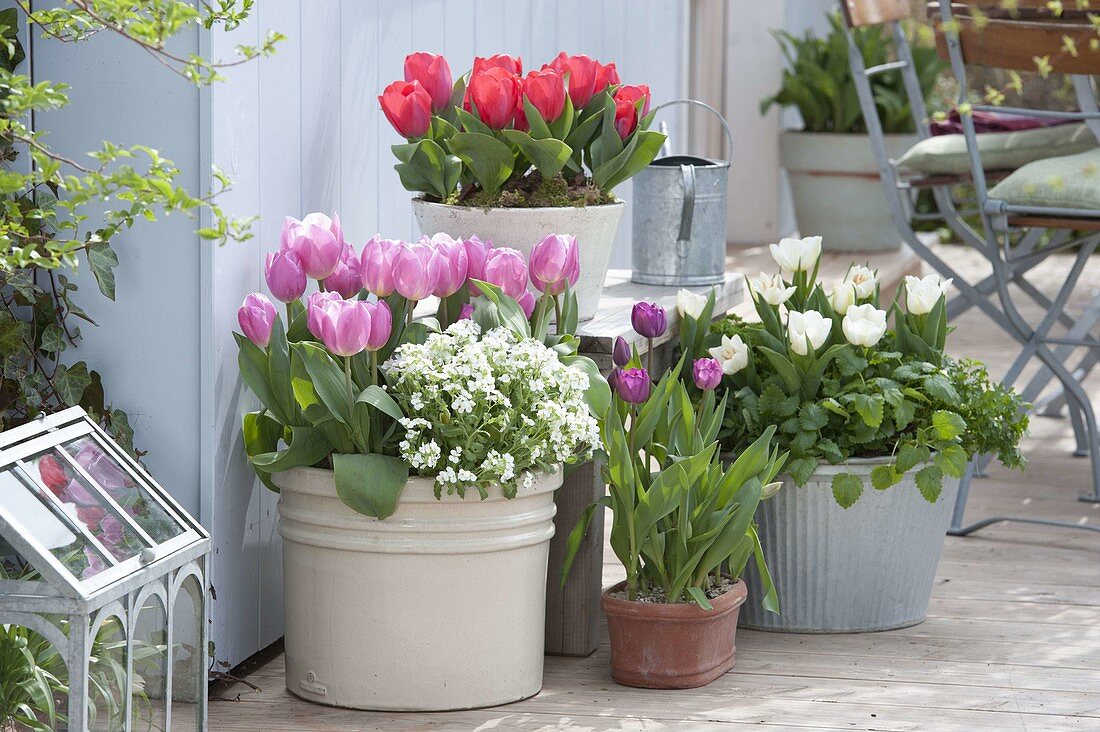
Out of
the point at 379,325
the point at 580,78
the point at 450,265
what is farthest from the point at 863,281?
the point at 379,325

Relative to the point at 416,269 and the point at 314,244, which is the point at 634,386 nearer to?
the point at 416,269

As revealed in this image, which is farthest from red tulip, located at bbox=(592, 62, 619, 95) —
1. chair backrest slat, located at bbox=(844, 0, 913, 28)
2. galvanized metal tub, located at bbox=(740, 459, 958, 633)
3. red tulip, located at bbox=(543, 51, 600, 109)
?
chair backrest slat, located at bbox=(844, 0, 913, 28)

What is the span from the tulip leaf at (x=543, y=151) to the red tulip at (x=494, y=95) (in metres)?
0.02

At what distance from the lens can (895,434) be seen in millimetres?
2561

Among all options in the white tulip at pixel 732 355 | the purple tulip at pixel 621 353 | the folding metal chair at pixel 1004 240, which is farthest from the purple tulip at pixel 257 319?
the folding metal chair at pixel 1004 240

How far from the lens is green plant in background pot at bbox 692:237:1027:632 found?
8.14ft

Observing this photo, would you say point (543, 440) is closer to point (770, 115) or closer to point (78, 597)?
point (78, 597)

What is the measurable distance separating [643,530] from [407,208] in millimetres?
1007

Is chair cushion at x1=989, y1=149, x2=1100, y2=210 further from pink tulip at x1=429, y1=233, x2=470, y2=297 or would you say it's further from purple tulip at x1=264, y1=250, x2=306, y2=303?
purple tulip at x1=264, y1=250, x2=306, y2=303

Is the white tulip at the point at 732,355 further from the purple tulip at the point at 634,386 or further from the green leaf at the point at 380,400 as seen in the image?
the green leaf at the point at 380,400

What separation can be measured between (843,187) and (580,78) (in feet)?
12.0

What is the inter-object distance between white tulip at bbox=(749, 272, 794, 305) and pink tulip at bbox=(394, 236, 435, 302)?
0.66 meters

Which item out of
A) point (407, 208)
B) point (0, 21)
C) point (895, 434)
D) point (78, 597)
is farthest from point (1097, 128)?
point (78, 597)

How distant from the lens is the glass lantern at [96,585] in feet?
5.39
